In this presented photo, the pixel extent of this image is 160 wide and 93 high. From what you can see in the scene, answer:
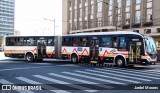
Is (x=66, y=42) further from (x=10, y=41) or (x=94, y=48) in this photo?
(x=10, y=41)

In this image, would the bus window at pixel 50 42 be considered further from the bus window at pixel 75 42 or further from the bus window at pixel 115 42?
the bus window at pixel 115 42

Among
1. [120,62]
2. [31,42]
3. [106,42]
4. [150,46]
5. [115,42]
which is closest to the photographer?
[150,46]

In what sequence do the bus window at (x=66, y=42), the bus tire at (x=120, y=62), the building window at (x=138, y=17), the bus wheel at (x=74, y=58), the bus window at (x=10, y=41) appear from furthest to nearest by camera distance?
the building window at (x=138, y=17)
the bus window at (x=10, y=41)
the bus window at (x=66, y=42)
the bus wheel at (x=74, y=58)
the bus tire at (x=120, y=62)

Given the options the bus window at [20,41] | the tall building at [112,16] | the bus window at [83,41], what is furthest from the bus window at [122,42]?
the tall building at [112,16]

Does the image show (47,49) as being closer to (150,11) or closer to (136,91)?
(136,91)

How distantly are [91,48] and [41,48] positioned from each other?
6.35 m

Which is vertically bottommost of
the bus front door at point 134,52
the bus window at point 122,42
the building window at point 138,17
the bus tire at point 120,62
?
the bus tire at point 120,62

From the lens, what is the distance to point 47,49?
29.0m

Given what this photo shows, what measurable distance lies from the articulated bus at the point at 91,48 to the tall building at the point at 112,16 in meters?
11.7

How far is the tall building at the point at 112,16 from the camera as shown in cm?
4388

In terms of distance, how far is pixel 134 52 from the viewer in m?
22.9

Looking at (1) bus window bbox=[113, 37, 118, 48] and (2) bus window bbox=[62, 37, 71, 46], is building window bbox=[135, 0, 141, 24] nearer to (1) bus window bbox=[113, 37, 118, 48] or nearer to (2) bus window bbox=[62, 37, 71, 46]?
(2) bus window bbox=[62, 37, 71, 46]

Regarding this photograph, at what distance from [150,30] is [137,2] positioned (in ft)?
21.4

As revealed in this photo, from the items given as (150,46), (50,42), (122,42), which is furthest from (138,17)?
(150,46)
